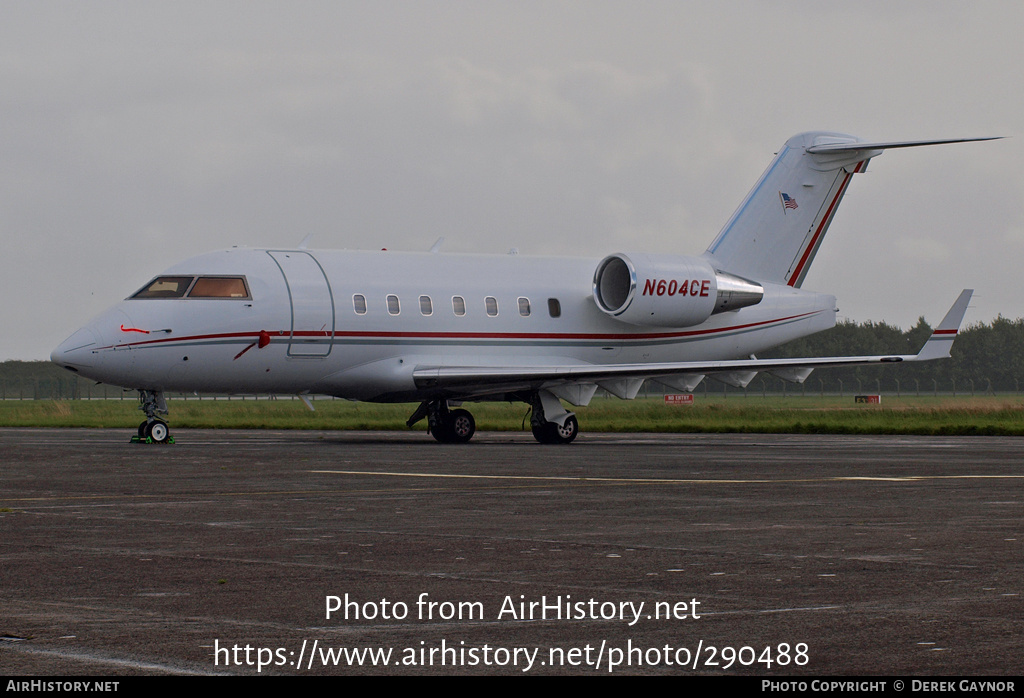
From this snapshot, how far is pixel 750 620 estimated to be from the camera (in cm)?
711

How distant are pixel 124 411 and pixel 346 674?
4656cm

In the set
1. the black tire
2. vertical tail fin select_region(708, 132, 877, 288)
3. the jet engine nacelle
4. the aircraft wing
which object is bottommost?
the black tire

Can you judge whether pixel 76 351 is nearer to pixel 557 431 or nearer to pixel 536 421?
Result: pixel 536 421

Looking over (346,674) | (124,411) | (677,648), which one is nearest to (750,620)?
(677,648)

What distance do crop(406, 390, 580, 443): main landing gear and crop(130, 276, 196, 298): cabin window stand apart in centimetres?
600

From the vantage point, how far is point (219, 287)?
2653 cm

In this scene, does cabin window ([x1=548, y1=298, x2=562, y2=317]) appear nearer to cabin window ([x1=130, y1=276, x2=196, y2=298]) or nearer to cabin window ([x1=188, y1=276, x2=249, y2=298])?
cabin window ([x1=188, y1=276, x2=249, y2=298])

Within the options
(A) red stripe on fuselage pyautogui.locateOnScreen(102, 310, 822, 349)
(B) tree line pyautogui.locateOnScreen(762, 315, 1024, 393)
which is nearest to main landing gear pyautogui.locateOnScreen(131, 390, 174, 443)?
(A) red stripe on fuselage pyautogui.locateOnScreen(102, 310, 822, 349)

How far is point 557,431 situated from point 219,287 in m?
7.63

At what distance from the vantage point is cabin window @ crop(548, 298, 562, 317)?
99.8ft

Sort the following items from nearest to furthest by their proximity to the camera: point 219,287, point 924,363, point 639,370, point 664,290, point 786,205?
point 219,287 < point 639,370 < point 664,290 < point 786,205 < point 924,363

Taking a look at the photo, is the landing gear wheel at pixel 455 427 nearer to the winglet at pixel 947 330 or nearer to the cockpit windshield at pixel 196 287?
the cockpit windshield at pixel 196 287

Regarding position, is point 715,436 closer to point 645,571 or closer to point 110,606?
point 645,571

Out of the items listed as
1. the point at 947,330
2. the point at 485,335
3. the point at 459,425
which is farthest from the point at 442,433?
the point at 947,330
